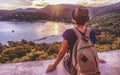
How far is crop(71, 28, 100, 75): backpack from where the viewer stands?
222 centimetres

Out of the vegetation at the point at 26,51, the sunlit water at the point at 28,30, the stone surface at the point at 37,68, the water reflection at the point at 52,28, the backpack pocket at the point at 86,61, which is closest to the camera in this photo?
the backpack pocket at the point at 86,61

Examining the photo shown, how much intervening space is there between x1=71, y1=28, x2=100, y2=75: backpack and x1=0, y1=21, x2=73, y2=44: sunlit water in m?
2.42

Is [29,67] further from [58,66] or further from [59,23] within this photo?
[59,23]

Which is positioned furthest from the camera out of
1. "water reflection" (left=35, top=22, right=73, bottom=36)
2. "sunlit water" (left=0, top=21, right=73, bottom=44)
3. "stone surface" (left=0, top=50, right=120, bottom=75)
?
"water reflection" (left=35, top=22, right=73, bottom=36)

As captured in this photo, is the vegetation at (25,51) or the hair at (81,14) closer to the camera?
the hair at (81,14)

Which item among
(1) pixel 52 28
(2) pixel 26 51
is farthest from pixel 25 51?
(1) pixel 52 28

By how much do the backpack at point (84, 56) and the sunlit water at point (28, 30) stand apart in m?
2.42

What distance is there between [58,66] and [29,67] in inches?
32.6

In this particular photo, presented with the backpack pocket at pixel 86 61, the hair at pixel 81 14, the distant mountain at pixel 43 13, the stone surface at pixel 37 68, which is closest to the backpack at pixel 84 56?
the backpack pocket at pixel 86 61

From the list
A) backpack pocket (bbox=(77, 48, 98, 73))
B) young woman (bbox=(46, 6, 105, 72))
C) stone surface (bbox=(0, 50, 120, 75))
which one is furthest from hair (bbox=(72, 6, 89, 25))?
stone surface (bbox=(0, 50, 120, 75))

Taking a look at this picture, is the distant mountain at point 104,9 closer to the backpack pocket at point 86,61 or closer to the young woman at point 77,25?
the young woman at point 77,25

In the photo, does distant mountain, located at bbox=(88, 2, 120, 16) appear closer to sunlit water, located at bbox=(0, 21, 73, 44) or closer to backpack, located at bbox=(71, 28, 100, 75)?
sunlit water, located at bbox=(0, 21, 73, 44)

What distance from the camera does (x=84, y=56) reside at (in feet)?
7.26

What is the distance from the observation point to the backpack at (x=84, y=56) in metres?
2.22
